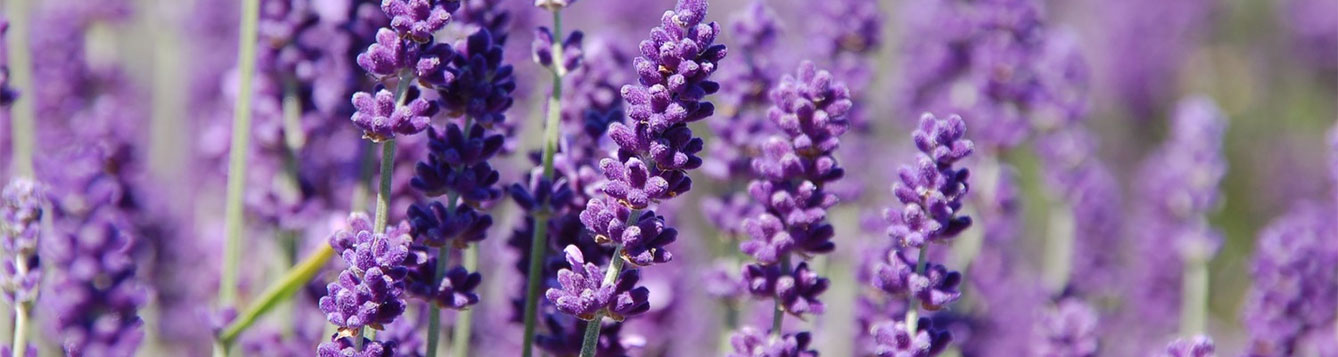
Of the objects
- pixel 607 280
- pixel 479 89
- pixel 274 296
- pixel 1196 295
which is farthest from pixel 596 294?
pixel 1196 295

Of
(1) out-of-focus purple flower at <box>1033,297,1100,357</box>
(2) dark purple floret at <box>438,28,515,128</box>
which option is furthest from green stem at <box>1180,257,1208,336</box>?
(2) dark purple floret at <box>438,28,515,128</box>

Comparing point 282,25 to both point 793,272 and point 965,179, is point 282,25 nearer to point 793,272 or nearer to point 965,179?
point 793,272

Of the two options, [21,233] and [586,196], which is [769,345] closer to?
[586,196]

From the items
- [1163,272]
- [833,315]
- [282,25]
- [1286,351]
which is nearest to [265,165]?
[282,25]

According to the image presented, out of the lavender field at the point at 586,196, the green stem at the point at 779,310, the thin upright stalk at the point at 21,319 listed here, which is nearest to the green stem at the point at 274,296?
the lavender field at the point at 586,196

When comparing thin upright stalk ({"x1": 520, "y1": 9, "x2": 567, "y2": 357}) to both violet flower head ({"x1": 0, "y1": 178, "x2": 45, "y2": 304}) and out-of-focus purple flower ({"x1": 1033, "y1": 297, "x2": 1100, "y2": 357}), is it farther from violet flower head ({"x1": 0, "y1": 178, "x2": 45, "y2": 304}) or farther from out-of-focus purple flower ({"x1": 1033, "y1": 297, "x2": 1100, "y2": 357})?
out-of-focus purple flower ({"x1": 1033, "y1": 297, "x2": 1100, "y2": 357})
